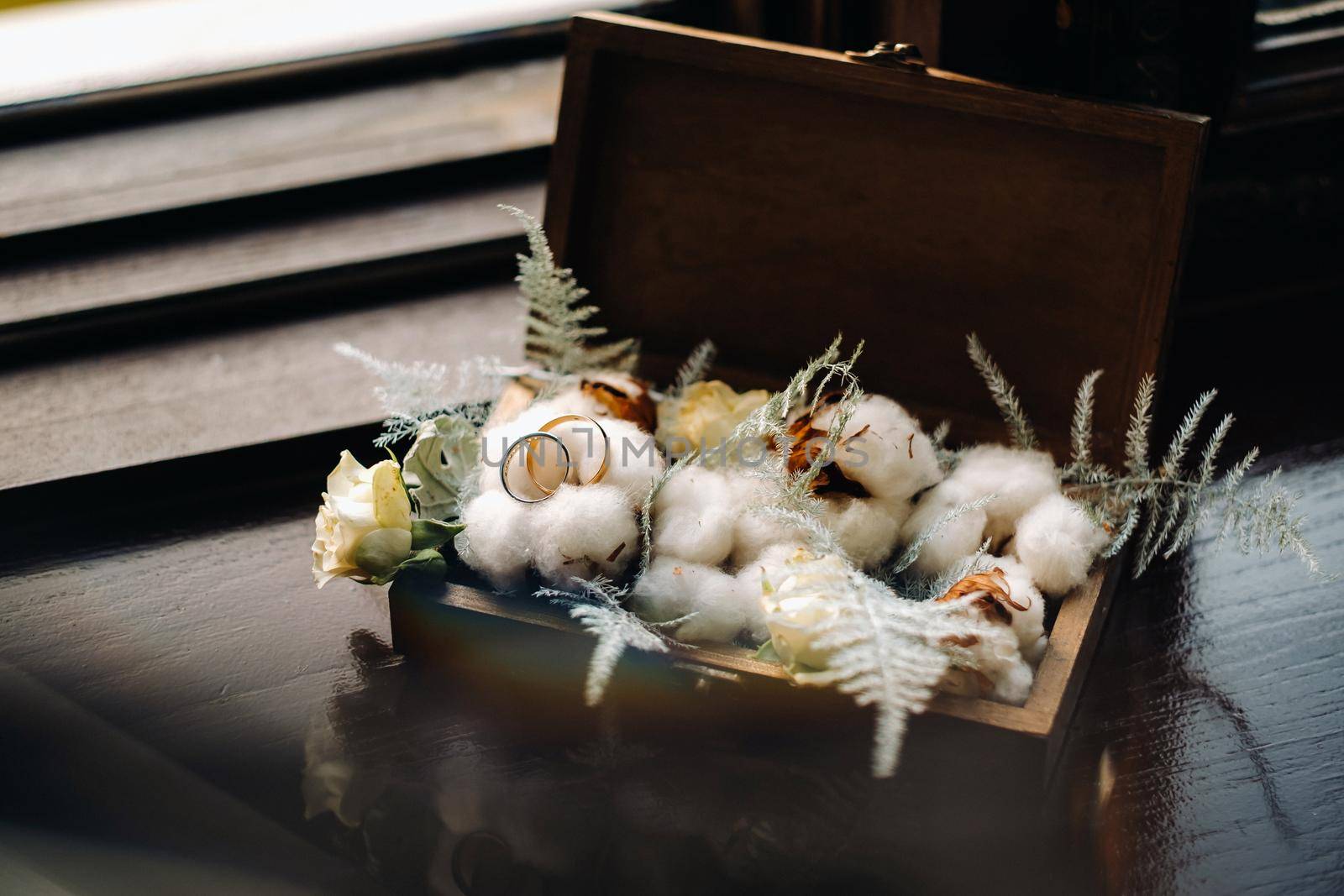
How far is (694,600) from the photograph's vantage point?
2.42 ft

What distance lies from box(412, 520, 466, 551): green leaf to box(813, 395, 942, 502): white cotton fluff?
0.85 feet

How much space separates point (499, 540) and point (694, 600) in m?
0.13

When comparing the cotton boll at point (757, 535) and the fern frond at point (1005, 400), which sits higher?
the fern frond at point (1005, 400)

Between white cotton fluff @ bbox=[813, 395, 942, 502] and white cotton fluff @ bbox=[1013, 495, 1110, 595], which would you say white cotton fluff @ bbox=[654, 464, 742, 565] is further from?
white cotton fluff @ bbox=[1013, 495, 1110, 595]

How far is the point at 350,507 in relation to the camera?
0.75 meters

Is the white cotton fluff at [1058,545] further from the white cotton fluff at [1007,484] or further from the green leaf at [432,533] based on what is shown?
the green leaf at [432,533]

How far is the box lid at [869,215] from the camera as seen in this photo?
2.82ft

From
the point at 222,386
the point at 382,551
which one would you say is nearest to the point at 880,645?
the point at 382,551

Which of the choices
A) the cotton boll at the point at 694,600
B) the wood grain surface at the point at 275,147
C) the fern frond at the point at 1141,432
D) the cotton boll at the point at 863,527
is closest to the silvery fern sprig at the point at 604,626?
the cotton boll at the point at 694,600

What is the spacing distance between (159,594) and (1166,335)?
0.77 metres

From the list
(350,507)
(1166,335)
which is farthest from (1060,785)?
(350,507)

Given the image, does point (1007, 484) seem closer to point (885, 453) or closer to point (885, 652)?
point (885, 453)

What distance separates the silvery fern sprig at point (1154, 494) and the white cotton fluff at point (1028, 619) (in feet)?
0.29

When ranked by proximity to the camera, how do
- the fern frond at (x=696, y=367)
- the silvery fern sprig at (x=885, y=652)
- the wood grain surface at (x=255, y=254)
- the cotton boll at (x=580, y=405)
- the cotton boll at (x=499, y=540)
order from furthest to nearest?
the wood grain surface at (x=255, y=254), the fern frond at (x=696, y=367), the cotton boll at (x=580, y=405), the cotton boll at (x=499, y=540), the silvery fern sprig at (x=885, y=652)
